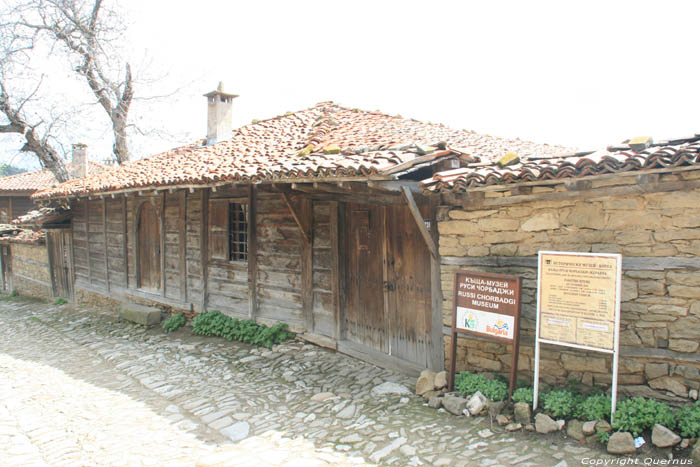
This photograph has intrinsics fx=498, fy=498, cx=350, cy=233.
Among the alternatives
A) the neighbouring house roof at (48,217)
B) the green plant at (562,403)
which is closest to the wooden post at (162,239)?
the neighbouring house roof at (48,217)

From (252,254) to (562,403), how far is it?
5.55 meters

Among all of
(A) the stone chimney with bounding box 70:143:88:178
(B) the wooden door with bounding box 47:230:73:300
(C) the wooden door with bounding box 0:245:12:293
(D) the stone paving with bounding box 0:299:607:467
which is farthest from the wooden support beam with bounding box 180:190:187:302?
(C) the wooden door with bounding box 0:245:12:293

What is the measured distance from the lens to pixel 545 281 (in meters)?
4.43

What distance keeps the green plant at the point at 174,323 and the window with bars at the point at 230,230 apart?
1.54m

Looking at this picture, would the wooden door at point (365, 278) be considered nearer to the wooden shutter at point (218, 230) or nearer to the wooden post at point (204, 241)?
the wooden shutter at point (218, 230)

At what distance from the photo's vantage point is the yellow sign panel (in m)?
4.07

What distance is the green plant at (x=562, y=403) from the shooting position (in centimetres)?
423

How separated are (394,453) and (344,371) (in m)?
2.26

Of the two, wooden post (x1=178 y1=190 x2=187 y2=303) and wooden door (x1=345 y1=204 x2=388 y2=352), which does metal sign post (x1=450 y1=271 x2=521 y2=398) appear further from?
wooden post (x1=178 y1=190 x2=187 y2=303)

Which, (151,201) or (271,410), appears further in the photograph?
(151,201)

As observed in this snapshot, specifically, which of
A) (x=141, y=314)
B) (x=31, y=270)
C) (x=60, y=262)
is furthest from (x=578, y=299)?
(x=31, y=270)

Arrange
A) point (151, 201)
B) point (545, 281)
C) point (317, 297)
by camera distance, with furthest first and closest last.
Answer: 1. point (151, 201)
2. point (317, 297)
3. point (545, 281)

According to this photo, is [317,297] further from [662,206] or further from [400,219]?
[662,206]

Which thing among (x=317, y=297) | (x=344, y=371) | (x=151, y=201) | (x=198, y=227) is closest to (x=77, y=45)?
(x=151, y=201)
